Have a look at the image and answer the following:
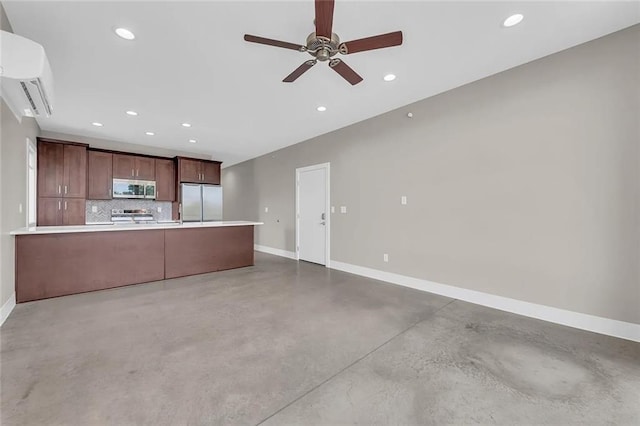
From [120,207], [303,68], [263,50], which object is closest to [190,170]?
[120,207]

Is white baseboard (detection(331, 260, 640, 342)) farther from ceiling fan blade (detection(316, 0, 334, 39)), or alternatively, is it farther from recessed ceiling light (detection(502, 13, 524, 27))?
ceiling fan blade (detection(316, 0, 334, 39))

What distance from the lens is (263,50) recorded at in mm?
2564

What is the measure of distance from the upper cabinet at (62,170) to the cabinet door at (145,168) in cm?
90

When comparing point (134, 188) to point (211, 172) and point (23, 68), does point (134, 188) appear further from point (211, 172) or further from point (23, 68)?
point (23, 68)

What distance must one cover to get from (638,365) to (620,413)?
78cm

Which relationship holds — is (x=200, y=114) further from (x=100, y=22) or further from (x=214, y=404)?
(x=214, y=404)

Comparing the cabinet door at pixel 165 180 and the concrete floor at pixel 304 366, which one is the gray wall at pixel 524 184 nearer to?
the concrete floor at pixel 304 366

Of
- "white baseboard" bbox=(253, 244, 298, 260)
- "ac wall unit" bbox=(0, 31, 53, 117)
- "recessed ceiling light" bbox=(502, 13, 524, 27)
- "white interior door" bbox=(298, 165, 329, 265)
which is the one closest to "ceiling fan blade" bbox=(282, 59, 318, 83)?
"recessed ceiling light" bbox=(502, 13, 524, 27)

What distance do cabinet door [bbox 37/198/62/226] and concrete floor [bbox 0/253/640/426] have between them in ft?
8.50

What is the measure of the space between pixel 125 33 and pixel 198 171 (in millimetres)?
4663

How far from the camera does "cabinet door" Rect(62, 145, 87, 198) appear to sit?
5.19 meters

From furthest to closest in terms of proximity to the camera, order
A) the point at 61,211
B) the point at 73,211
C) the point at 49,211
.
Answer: the point at 73,211 → the point at 61,211 → the point at 49,211

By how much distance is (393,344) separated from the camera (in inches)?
90.4

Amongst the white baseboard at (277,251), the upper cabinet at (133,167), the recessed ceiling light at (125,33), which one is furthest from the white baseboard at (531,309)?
the upper cabinet at (133,167)
